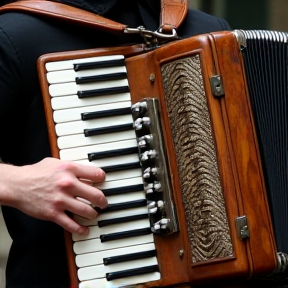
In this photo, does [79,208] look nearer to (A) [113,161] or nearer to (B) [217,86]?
(A) [113,161]

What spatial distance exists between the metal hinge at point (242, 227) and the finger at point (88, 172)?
0.38 m

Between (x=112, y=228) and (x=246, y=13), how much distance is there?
13.0 feet

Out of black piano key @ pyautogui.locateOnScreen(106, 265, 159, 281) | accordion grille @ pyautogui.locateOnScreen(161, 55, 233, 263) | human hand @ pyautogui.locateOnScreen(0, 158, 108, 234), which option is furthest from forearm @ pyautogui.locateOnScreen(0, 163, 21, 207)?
accordion grille @ pyautogui.locateOnScreen(161, 55, 233, 263)

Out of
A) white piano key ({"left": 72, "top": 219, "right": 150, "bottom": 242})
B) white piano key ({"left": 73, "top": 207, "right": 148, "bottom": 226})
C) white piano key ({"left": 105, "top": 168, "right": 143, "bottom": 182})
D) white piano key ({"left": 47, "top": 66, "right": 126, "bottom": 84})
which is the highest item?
white piano key ({"left": 47, "top": 66, "right": 126, "bottom": 84})

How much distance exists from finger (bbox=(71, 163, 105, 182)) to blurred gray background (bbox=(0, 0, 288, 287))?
3620 mm

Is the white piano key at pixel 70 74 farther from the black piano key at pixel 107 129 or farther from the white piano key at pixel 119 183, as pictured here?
the white piano key at pixel 119 183

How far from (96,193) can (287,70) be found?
0.63m

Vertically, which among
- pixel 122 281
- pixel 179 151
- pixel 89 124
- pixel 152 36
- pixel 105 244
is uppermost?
pixel 152 36

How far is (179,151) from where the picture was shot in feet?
9.75

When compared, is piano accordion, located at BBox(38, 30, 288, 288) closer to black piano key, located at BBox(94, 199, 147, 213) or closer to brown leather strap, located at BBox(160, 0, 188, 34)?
black piano key, located at BBox(94, 199, 147, 213)

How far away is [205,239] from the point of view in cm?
293

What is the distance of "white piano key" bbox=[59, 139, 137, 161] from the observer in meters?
2.97

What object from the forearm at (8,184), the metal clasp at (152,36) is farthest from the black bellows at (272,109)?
the forearm at (8,184)

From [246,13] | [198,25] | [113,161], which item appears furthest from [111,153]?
[246,13]
